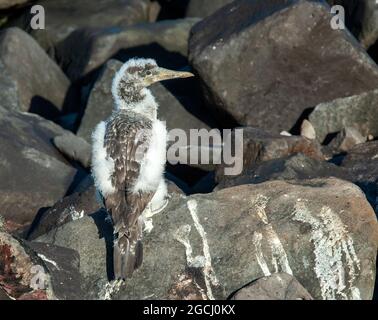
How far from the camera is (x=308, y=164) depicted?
39.1ft

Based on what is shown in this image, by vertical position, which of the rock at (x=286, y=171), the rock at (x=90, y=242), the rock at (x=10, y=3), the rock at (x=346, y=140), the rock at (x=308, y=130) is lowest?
the rock at (x=10, y=3)

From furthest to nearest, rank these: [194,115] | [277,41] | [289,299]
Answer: [194,115] < [277,41] < [289,299]

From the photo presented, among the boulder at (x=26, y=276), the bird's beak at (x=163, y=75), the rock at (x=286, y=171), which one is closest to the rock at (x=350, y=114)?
the rock at (x=286, y=171)

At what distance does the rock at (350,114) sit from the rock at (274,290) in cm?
676

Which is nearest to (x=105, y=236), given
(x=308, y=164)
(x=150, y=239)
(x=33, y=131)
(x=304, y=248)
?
(x=150, y=239)

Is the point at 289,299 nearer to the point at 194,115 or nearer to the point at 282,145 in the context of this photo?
the point at 282,145

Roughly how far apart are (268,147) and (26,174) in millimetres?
3338

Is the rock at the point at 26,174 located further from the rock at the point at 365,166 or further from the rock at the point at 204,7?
the rock at the point at 204,7

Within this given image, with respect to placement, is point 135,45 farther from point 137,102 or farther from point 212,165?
point 137,102

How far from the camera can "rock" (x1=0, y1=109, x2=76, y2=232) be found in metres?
13.4

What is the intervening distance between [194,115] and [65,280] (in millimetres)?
7591

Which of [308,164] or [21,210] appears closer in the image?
[308,164]

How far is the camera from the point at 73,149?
585 inches

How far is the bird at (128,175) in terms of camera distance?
350 inches
